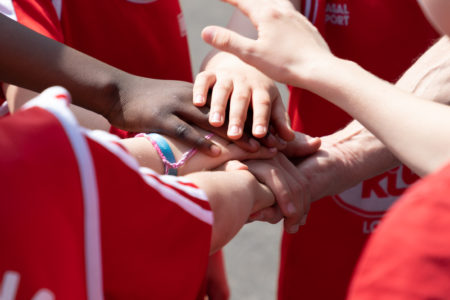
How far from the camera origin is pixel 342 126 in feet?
4.34

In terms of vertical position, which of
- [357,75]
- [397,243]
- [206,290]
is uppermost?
[397,243]

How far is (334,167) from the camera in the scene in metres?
1.16

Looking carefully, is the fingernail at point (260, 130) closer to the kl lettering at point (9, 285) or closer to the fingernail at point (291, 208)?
the fingernail at point (291, 208)

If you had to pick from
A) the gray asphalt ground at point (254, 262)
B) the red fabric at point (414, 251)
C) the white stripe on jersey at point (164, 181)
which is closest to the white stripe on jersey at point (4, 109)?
the white stripe on jersey at point (164, 181)

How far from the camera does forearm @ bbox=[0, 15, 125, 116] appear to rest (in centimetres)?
94

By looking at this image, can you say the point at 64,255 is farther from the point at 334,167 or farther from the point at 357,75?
the point at 334,167

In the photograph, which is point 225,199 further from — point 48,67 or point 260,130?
point 48,67

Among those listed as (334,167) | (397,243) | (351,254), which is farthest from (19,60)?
(351,254)

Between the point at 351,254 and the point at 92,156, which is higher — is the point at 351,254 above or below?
below

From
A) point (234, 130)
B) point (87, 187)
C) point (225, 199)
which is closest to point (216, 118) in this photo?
point (234, 130)

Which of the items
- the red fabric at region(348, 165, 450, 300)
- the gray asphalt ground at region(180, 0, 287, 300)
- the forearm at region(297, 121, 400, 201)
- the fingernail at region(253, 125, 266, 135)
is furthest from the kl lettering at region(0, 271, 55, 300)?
the gray asphalt ground at region(180, 0, 287, 300)

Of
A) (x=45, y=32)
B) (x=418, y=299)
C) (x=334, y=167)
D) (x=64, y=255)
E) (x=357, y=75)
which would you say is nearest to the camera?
(x=418, y=299)

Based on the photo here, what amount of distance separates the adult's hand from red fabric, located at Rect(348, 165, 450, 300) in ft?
1.98

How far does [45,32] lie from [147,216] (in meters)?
0.52
